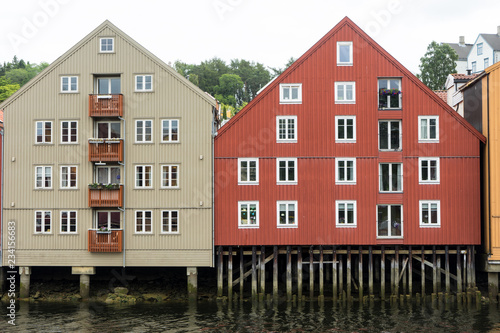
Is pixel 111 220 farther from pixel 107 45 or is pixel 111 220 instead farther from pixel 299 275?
pixel 299 275

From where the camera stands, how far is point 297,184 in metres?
39.0

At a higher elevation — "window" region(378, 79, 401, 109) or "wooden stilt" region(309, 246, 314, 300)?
"window" region(378, 79, 401, 109)

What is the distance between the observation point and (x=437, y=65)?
82375 millimetres

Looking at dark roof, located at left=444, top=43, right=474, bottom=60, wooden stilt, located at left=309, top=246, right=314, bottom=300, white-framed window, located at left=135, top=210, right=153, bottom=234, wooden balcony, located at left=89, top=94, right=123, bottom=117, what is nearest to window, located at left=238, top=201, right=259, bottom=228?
wooden stilt, located at left=309, top=246, right=314, bottom=300

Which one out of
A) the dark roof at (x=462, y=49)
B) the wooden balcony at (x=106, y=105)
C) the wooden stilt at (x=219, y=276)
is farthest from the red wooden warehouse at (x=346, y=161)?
the dark roof at (x=462, y=49)

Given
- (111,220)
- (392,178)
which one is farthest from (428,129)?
(111,220)

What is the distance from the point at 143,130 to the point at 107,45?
251 inches

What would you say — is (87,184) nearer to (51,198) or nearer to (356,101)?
(51,198)

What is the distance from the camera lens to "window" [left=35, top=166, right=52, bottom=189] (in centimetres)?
3950

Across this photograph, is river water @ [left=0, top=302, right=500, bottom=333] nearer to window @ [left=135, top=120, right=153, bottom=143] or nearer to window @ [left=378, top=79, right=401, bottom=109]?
window @ [left=135, top=120, right=153, bottom=143]

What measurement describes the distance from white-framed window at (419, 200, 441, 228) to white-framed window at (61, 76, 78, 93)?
24.9 meters

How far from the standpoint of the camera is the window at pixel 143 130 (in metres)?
39.4

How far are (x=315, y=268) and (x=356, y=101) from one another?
1290cm

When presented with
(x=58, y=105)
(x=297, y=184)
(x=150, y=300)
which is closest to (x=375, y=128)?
(x=297, y=184)
